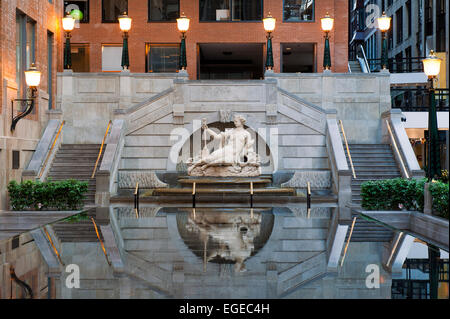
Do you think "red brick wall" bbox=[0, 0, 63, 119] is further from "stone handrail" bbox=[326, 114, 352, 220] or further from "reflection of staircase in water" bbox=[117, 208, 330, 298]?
"stone handrail" bbox=[326, 114, 352, 220]

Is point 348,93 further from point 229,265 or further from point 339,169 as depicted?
point 229,265

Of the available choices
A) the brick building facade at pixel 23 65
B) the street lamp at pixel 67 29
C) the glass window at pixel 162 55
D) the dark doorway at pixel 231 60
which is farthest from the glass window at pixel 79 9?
the street lamp at pixel 67 29

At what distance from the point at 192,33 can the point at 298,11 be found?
6.31 metres

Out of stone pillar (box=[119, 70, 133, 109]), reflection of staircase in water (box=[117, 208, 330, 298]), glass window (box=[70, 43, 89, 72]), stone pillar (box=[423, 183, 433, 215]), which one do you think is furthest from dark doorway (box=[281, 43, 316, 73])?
reflection of staircase in water (box=[117, 208, 330, 298])

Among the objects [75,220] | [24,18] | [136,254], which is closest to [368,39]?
[24,18]

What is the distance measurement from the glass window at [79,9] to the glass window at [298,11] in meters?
11.5

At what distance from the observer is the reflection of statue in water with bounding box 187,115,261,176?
83.4ft

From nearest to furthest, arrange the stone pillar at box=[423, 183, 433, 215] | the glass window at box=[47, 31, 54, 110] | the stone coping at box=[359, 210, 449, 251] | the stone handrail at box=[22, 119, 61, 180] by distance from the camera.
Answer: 1. the stone coping at box=[359, 210, 449, 251]
2. the stone pillar at box=[423, 183, 433, 215]
3. the stone handrail at box=[22, 119, 61, 180]
4. the glass window at box=[47, 31, 54, 110]

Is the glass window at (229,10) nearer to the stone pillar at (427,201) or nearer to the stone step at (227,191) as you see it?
the stone step at (227,191)

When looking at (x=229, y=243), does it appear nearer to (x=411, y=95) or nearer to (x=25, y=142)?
(x=25, y=142)

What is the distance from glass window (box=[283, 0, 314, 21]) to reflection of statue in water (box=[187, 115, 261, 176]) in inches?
522

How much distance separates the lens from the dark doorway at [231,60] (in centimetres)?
3831

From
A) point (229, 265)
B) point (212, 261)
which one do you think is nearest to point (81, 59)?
point (212, 261)

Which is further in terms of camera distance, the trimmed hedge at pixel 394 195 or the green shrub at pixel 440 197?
the trimmed hedge at pixel 394 195
